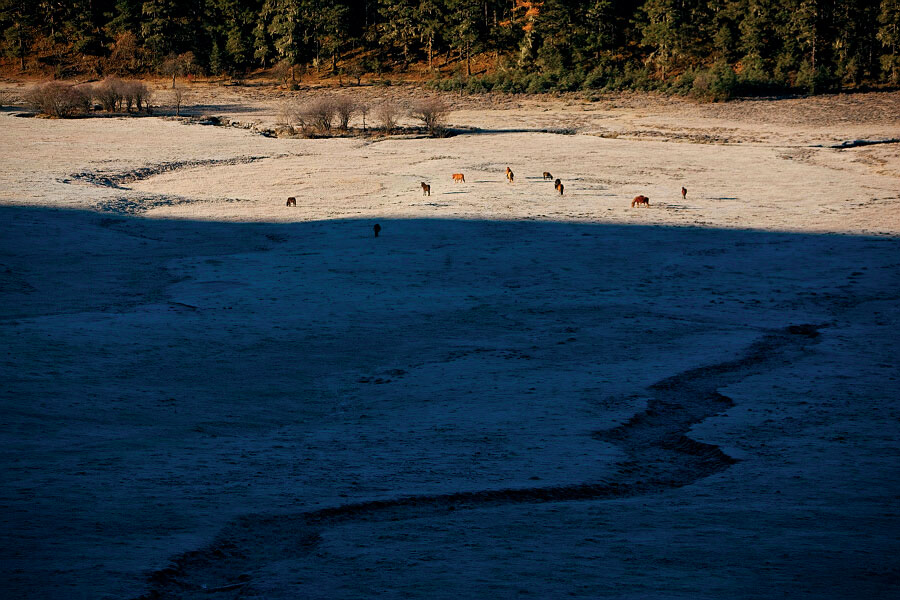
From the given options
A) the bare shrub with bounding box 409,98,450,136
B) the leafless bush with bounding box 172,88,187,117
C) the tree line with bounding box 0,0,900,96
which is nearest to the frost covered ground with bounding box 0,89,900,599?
the bare shrub with bounding box 409,98,450,136

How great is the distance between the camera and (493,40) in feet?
238

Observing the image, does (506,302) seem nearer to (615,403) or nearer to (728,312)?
(728,312)

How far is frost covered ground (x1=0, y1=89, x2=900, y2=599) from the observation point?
20.0 feet

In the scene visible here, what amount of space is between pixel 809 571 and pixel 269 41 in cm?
7347

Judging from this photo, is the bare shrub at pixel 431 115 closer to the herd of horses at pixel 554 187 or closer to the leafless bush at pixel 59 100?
the herd of horses at pixel 554 187

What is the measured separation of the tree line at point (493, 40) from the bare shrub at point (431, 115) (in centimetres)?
1734

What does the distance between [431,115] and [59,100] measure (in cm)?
2378

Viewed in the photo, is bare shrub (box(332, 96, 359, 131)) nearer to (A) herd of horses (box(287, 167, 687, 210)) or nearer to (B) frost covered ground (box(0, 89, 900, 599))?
(A) herd of horses (box(287, 167, 687, 210))

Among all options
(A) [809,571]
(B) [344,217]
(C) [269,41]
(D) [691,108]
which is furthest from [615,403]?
(C) [269,41]

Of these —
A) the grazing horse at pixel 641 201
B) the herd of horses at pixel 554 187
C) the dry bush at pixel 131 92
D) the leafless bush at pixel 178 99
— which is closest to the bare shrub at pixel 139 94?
the dry bush at pixel 131 92

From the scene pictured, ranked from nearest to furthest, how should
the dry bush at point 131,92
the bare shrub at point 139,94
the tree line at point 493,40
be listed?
the dry bush at point 131,92
the bare shrub at point 139,94
the tree line at point 493,40

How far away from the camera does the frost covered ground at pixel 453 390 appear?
20.0ft

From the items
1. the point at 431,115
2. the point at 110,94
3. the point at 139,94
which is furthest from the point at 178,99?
the point at 431,115

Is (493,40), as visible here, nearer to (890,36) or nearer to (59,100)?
(890,36)
